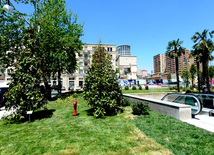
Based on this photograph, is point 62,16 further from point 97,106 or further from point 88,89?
point 97,106

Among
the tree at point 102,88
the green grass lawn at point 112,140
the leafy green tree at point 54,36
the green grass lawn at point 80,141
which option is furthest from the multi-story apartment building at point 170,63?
the green grass lawn at point 80,141

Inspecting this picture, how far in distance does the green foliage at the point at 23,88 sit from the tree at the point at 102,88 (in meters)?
3.12

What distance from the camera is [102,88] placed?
7.82 metres

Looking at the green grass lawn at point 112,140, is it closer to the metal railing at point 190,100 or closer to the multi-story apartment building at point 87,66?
the metal railing at point 190,100

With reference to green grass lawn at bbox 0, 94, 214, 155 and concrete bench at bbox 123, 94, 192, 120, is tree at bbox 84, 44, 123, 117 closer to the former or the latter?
green grass lawn at bbox 0, 94, 214, 155

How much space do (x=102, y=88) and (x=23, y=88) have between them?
4.64 m

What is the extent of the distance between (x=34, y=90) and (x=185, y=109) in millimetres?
8782

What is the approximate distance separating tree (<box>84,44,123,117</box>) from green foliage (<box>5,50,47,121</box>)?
3.12 meters

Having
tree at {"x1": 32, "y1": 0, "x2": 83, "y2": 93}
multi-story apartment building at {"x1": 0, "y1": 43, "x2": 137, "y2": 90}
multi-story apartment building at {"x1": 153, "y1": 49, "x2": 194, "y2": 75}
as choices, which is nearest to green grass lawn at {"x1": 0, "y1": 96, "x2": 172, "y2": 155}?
tree at {"x1": 32, "y1": 0, "x2": 83, "y2": 93}

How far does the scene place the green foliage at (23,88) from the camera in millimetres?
6895

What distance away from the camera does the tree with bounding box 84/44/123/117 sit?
7.58 metres

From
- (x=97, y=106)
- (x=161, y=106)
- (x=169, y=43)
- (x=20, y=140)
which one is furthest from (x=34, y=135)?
(x=169, y=43)

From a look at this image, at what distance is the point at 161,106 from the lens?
8.07 m

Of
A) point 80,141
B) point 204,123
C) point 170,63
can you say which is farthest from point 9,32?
point 170,63
